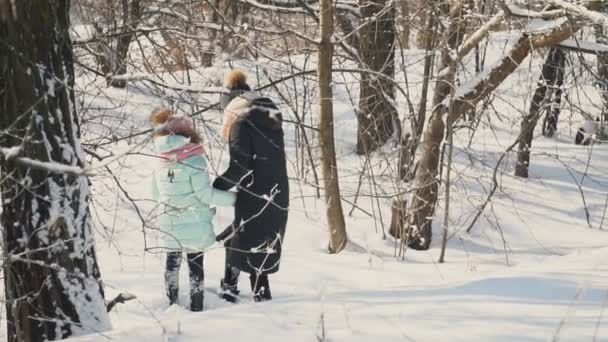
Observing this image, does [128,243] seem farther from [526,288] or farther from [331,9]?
[526,288]

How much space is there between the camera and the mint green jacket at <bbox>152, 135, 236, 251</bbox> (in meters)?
4.59

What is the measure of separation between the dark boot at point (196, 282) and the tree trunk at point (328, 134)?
2.07 metres

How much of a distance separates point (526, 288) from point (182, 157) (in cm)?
218

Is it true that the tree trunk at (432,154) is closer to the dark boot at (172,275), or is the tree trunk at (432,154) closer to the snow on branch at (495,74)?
the snow on branch at (495,74)

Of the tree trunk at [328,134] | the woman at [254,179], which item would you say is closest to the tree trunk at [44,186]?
the woman at [254,179]

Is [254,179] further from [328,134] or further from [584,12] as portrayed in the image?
[584,12]

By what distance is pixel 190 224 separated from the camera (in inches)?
186

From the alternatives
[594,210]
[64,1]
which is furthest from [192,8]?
[594,210]

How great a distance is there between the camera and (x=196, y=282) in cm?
495

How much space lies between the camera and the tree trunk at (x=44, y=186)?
3516mm

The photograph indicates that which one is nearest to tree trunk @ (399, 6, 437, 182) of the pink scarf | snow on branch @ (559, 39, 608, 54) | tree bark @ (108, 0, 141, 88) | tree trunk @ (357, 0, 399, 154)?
tree trunk @ (357, 0, 399, 154)

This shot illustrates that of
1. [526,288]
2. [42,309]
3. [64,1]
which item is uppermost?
[64,1]

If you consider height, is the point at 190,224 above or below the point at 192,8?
below

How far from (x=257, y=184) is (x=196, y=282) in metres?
0.77
